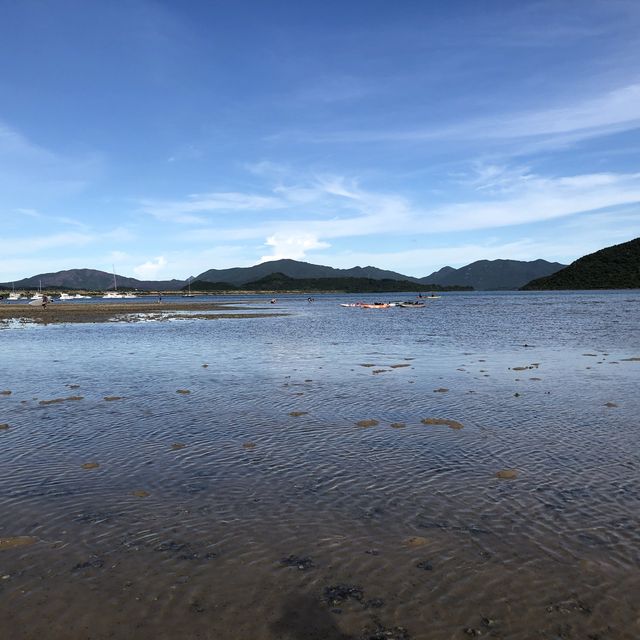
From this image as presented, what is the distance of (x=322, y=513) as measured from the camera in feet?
33.9

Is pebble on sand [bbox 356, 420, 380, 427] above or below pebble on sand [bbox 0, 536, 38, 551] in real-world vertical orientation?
below

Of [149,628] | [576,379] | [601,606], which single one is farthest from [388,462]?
[576,379]

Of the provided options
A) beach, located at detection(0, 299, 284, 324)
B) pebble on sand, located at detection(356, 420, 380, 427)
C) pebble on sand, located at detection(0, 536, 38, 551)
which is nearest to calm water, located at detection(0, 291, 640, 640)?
pebble on sand, located at detection(0, 536, 38, 551)

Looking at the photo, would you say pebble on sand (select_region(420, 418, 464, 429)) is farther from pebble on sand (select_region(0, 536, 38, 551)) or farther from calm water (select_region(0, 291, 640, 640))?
pebble on sand (select_region(0, 536, 38, 551))

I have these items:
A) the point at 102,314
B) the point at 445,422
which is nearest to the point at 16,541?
the point at 445,422

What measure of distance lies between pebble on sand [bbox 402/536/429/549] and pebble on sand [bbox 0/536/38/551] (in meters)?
6.97

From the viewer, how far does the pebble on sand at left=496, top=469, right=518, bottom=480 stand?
12266 millimetres

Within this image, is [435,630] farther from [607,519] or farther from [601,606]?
[607,519]

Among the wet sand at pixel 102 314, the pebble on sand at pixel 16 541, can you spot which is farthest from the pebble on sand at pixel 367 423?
the wet sand at pixel 102 314

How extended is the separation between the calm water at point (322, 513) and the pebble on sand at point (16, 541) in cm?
19

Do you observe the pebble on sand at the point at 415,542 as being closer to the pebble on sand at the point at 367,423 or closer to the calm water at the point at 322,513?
the calm water at the point at 322,513

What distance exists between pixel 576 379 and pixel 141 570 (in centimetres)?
2371

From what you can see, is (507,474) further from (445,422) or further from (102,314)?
(102,314)

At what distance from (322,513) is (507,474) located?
5.18 metres
